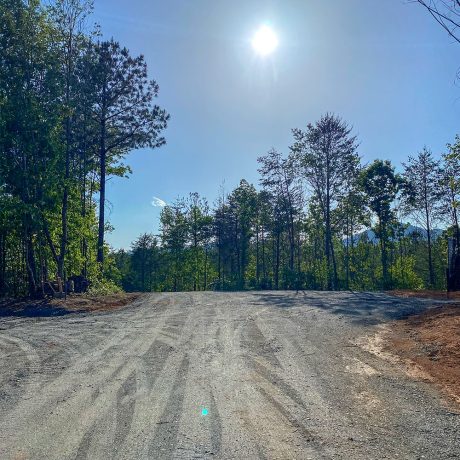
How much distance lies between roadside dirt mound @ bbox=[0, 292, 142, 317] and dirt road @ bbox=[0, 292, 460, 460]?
4.43 m

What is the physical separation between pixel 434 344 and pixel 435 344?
0.02 meters

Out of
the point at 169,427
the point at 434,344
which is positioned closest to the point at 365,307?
the point at 434,344

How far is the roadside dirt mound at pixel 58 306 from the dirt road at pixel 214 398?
4.43 metres

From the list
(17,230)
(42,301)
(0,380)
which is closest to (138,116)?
(17,230)

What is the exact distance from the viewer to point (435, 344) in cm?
796

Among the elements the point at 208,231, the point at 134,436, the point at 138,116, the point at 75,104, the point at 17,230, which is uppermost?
the point at 138,116

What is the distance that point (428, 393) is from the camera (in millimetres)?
5336

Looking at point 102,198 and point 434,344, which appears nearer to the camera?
point 434,344

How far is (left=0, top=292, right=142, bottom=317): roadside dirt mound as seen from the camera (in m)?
14.1

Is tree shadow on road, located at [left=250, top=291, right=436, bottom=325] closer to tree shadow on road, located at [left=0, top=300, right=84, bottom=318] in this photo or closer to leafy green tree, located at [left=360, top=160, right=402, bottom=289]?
tree shadow on road, located at [left=0, top=300, right=84, bottom=318]

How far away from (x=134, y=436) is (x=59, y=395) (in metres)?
1.84

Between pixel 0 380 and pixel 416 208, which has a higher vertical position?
pixel 416 208

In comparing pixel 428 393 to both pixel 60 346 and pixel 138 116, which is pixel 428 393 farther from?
pixel 138 116

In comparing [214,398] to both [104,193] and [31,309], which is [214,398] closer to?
[31,309]
